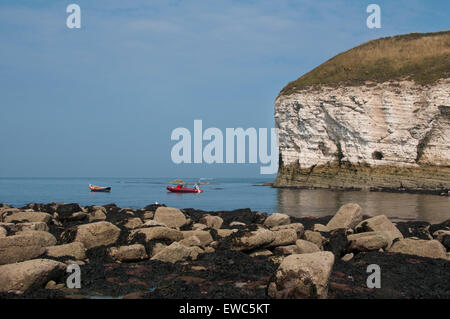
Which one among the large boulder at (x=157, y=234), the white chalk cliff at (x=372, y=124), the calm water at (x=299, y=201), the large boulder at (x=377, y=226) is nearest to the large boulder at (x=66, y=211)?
the large boulder at (x=157, y=234)

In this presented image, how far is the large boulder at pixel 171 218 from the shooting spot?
668 inches

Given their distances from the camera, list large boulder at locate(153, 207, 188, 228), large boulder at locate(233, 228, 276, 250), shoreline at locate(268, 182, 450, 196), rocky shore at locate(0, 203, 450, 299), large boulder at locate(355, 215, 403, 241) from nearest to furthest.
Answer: rocky shore at locate(0, 203, 450, 299) → large boulder at locate(233, 228, 276, 250) → large boulder at locate(355, 215, 403, 241) → large boulder at locate(153, 207, 188, 228) → shoreline at locate(268, 182, 450, 196)

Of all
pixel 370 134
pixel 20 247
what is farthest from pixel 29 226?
pixel 370 134

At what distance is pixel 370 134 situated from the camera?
58.7m

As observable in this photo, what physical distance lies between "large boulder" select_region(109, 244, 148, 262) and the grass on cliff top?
54593 millimetres

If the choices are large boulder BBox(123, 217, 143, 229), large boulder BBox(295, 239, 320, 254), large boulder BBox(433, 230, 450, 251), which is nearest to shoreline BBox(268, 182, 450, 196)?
large boulder BBox(433, 230, 450, 251)

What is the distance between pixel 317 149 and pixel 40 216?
172ft

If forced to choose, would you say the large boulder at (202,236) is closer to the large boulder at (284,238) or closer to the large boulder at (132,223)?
the large boulder at (284,238)

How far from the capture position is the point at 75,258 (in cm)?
1105

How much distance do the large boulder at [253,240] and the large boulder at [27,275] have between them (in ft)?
16.1

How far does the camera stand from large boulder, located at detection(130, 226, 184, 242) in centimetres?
1228

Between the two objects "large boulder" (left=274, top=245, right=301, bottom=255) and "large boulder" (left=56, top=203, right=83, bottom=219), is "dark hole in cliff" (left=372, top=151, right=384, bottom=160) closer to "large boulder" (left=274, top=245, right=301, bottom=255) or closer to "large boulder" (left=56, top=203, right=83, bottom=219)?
"large boulder" (left=56, top=203, right=83, bottom=219)
